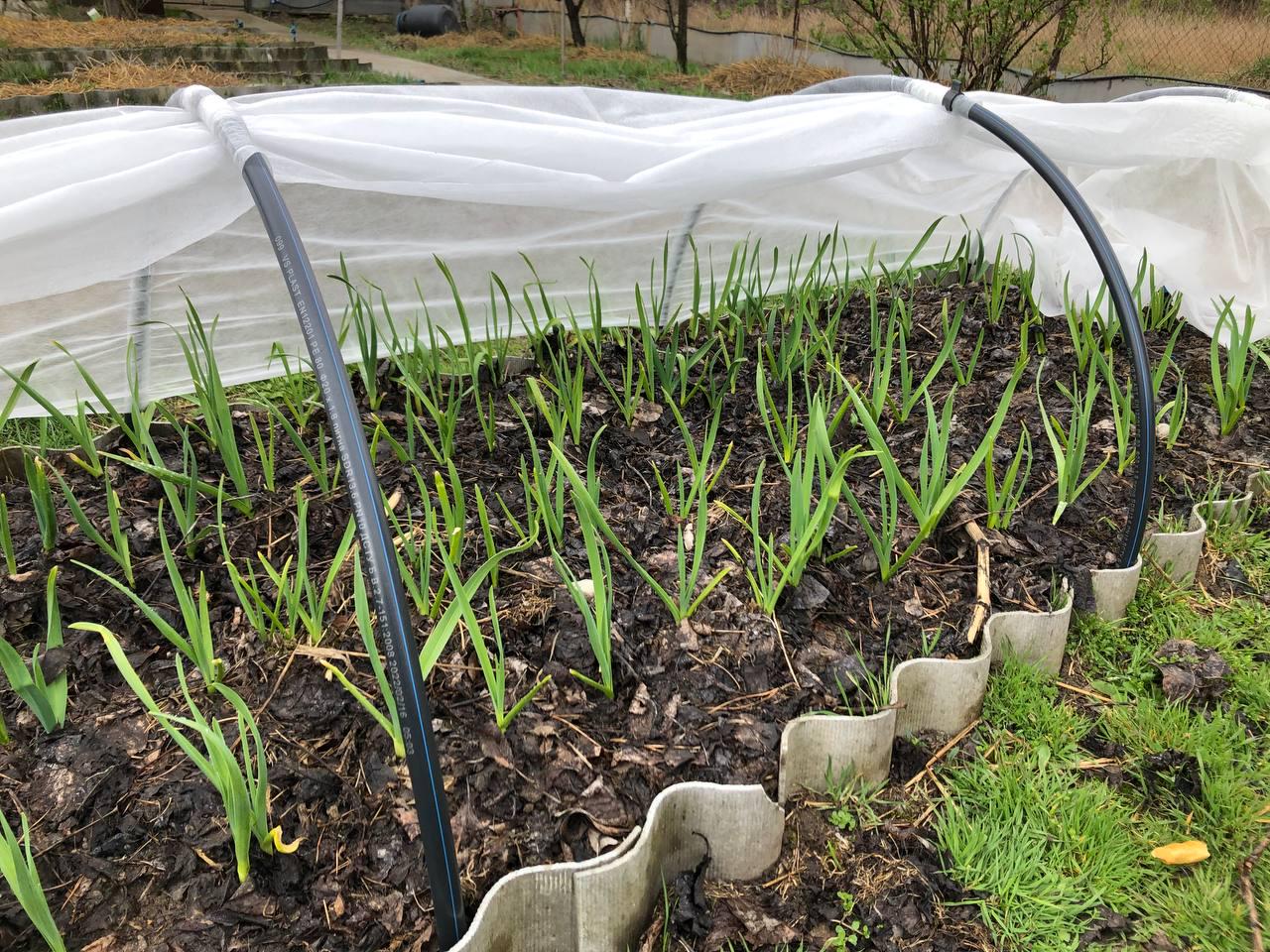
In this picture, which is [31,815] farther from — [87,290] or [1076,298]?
[1076,298]

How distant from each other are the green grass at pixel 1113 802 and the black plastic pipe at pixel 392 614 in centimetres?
81

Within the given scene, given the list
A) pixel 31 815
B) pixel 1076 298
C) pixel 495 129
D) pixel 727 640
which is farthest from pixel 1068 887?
pixel 1076 298

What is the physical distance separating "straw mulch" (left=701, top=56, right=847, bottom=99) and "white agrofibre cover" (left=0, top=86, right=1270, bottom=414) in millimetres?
7059

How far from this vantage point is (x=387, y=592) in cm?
94

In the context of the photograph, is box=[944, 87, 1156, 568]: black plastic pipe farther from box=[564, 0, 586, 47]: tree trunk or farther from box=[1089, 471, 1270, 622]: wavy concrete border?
box=[564, 0, 586, 47]: tree trunk

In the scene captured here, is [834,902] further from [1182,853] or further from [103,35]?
[103,35]

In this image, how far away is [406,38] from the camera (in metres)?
14.5

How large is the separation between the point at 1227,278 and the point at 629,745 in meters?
2.50

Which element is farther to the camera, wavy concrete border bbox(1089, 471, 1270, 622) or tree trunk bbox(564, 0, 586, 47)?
tree trunk bbox(564, 0, 586, 47)

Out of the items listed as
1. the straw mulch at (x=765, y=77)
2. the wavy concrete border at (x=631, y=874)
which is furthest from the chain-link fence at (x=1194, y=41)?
the wavy concrete border at (x=631, y=874)

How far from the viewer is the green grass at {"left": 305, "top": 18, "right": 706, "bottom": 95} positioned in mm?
10141

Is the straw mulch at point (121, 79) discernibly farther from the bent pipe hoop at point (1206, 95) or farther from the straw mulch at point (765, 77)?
the bent pipe hoop at point (1206, 95)

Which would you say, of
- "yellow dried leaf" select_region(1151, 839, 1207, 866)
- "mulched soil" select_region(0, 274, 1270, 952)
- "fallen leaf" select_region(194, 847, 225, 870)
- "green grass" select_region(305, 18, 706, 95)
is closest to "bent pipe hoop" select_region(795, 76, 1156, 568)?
"mulched soil" select_region(0, 274, 1270, 952)

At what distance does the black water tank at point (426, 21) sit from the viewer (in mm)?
14352
